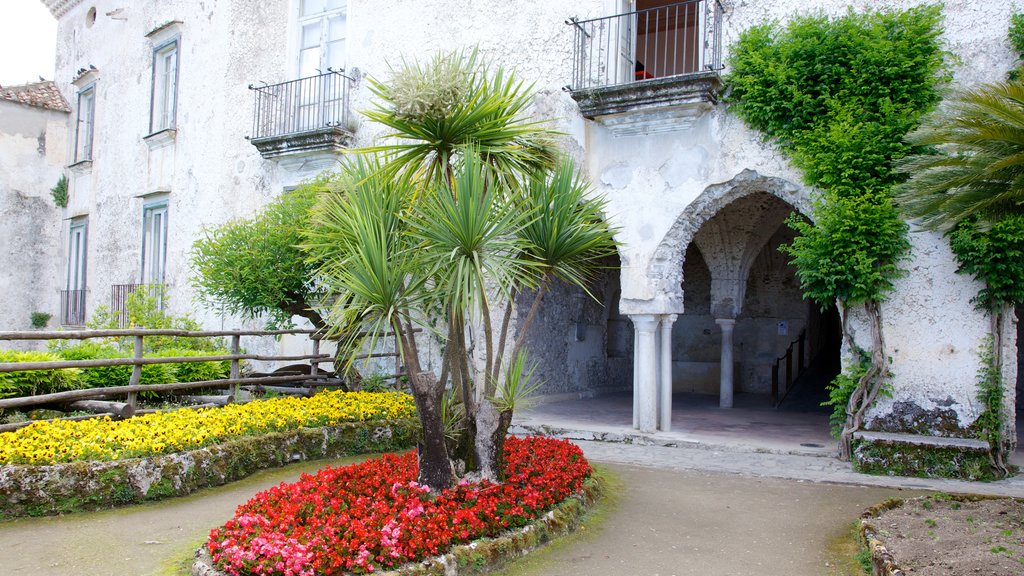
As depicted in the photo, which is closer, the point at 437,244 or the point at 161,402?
the point at 437,244

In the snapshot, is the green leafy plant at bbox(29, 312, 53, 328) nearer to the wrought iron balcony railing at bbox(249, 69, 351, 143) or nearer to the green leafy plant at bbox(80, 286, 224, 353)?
the green leafy plant at bbox(80, 286, 224, 353)

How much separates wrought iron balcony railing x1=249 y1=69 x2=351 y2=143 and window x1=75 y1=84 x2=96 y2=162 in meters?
6.09

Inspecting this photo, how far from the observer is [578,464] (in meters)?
6.61

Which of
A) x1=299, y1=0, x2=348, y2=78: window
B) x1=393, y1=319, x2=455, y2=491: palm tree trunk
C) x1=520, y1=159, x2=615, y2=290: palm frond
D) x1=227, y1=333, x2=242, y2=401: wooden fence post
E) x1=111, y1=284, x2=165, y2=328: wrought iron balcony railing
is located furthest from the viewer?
x1=111, y1=284, x2=165, y2=328: wrought iron balcony railing

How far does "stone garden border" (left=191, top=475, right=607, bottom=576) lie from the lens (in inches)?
167

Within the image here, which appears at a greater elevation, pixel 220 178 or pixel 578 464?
pixel 220 178

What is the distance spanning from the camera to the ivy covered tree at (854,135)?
25.6ft

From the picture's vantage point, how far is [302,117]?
41.6 feet

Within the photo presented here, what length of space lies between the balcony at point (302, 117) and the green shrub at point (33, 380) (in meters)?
4.92

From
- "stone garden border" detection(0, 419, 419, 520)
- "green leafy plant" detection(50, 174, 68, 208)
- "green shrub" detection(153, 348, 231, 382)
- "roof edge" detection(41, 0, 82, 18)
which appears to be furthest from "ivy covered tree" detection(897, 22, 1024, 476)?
"roof edge" detection(41, 0, 82, 18)

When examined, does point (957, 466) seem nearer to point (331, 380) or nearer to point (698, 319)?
point (331, 380)

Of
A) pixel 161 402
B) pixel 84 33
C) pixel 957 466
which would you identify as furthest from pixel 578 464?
pixel 84 33

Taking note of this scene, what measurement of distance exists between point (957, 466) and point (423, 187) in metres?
5.57

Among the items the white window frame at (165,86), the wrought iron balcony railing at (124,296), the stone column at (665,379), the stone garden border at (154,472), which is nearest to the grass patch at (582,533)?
the stone column at (665,379)
